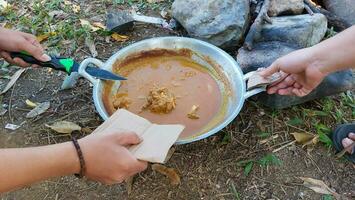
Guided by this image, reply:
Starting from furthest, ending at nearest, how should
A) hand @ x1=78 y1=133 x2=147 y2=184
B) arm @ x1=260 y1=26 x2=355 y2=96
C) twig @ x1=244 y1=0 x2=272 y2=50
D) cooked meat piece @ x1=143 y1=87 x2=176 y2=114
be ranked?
twig @ x1=244 y1=0 x2=272 y2=50 < cooked meat piece @ x1=143 y1=87 x2=176 y2=114 < arm @ x1=260 y1=26 x2=355 y2=96 < hand @ x1=78 y1=133 x2=147 y2=184

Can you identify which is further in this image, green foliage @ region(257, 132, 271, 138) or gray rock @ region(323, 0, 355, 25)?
gray rock @ region(323, 0, 355, 25)

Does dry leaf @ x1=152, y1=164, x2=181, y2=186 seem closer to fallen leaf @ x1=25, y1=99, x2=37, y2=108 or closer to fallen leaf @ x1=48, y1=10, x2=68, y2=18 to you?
fallen leaf @ x1=25, y1=99, x2=37, y2=108

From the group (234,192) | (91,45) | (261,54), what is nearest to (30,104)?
(91,45)

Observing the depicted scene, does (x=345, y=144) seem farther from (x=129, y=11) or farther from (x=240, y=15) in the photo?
(x=129, y=11)

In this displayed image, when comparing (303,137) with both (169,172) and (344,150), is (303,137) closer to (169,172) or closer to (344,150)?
(344,150)

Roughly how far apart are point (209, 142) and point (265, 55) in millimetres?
628

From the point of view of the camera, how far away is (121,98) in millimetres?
2168

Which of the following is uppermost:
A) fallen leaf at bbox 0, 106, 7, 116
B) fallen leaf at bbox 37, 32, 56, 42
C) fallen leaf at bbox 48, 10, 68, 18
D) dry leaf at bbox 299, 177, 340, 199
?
fallen leaf at bbox 48, 10, 68, 18

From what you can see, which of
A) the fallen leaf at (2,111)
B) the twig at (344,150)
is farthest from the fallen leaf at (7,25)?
the twig at (344,150)

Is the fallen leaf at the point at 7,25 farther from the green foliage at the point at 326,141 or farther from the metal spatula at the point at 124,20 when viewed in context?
the green foliage at the point at 326,141

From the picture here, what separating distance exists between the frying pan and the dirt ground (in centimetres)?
21

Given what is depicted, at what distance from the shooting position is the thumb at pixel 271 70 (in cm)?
196

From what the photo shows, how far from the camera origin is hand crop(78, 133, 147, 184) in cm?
148

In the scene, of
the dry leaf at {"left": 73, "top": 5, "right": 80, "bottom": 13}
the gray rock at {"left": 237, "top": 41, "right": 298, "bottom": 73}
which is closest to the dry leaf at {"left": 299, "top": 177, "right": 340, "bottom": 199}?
the gray rock at {"left": 237, "top": 41, "right": 298, "bottom": 73}
